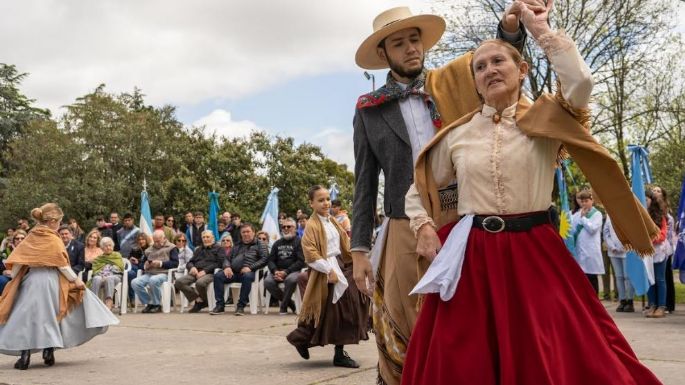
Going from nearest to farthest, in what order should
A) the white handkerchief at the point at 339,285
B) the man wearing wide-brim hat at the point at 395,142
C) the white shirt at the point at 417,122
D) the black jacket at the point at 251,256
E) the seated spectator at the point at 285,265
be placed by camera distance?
1. the man wearing wide-brim hat at the point at 395,142
2. the white shirt at the point at 417,122
3. the white handkerchief at the point at 339,285
4. the seated spectator at the point at 285,265
5. the black jacket at the point at 251,256

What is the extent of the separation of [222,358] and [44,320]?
179cm

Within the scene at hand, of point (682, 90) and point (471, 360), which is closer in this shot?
point (471, 360)

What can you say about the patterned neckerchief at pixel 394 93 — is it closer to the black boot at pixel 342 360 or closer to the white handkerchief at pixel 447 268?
the white handkerchief at pixel 447 268

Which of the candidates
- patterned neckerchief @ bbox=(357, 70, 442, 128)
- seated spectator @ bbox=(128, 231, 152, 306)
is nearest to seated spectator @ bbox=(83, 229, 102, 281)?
seated spectator @ bbox=(128, 231, 152, 306)

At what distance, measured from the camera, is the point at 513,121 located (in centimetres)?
300

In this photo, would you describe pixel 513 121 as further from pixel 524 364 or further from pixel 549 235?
pixel 524 364

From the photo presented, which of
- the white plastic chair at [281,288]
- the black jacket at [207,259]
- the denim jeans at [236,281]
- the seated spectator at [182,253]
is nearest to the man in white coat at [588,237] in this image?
the white plastic chair at [281,288]

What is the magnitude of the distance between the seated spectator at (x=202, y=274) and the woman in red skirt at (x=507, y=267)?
1065 centimetres

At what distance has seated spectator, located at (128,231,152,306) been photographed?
14.4m

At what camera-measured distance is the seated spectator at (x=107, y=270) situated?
44.4 feet

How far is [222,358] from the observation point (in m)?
7.50

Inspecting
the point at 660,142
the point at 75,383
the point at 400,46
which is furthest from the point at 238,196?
the point at 400,46

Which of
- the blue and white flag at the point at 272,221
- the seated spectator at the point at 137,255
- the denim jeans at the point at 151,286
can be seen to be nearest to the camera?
the denim jeans at the point at 151,286

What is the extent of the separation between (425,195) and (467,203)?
22 cm
